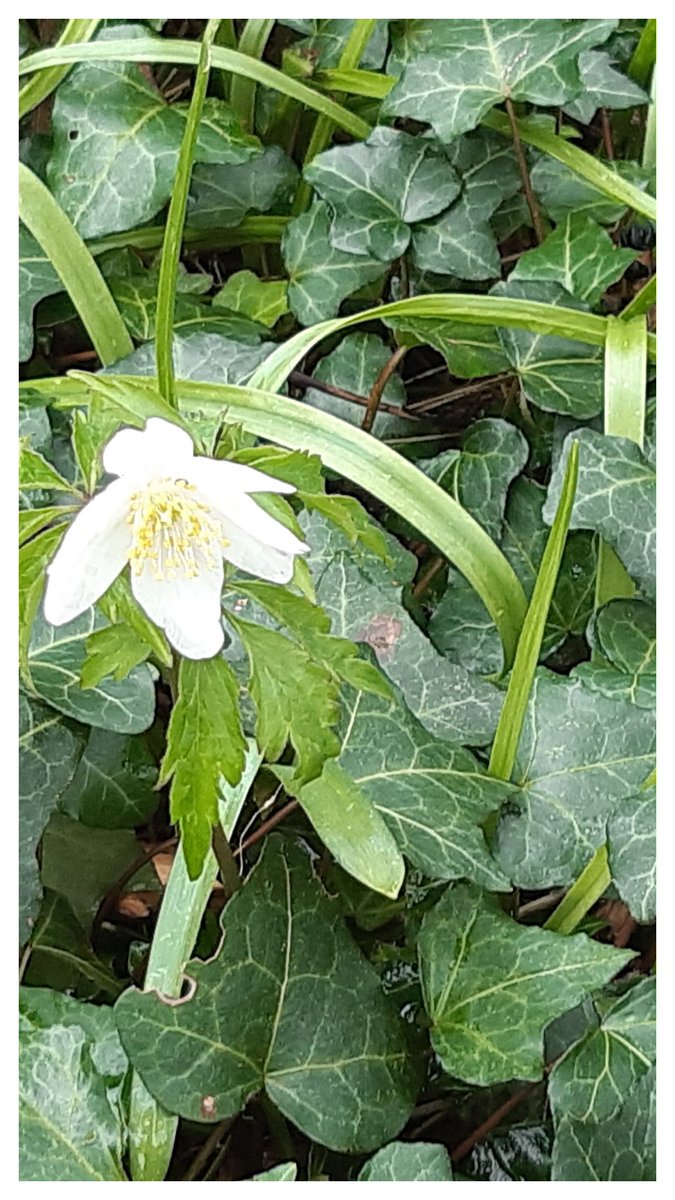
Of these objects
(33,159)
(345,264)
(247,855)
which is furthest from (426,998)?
(33,159)

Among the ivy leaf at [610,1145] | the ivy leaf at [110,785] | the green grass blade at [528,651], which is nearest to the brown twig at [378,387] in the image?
the green grass blade at [528,651]

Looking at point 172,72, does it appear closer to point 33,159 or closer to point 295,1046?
point 33,159

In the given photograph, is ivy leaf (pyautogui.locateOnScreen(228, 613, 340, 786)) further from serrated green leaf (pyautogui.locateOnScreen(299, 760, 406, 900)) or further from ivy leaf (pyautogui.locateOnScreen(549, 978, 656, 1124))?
ivy leaf (pyautogui.locateOnScreen(549, 978, 656, 1124))

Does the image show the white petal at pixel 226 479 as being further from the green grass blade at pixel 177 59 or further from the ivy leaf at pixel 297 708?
the green grass blade at pixel 177 59

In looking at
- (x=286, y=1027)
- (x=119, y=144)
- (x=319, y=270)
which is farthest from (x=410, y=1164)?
(x=119, y=144)

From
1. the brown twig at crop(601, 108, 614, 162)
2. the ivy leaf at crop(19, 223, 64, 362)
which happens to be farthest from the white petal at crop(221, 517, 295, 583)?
the brown twig at crop(601, 108, 614, 162)

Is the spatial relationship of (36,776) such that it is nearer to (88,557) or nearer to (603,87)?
(88,557)

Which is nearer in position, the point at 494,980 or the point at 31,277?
the point at 494,980

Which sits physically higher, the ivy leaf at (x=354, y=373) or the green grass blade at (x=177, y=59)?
the green grass blade at (x=177, y=59)
